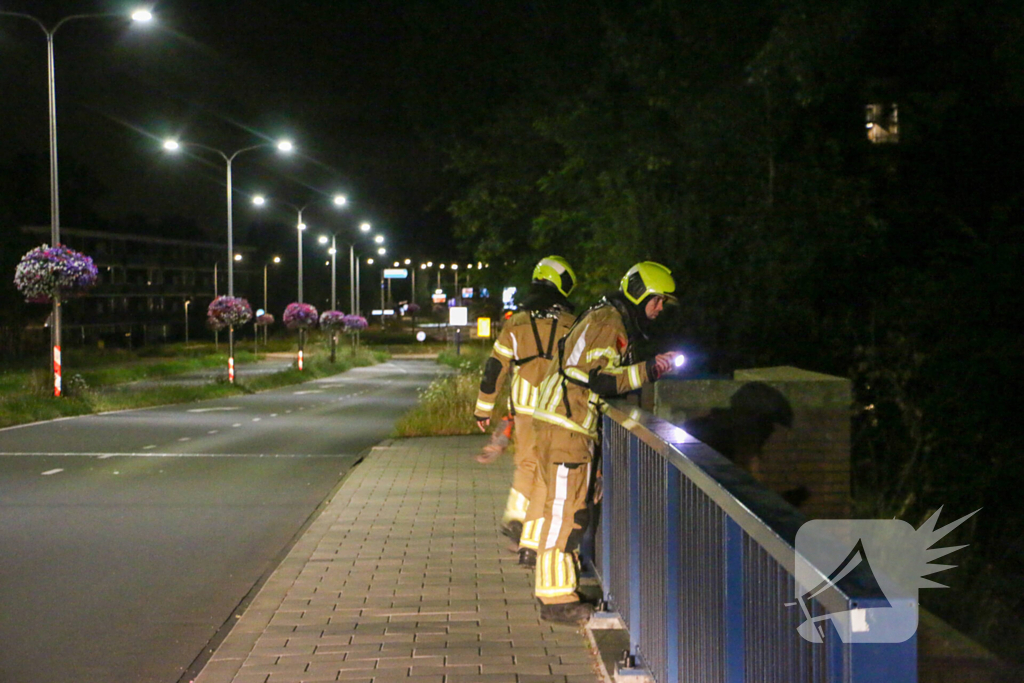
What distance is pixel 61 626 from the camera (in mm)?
6664

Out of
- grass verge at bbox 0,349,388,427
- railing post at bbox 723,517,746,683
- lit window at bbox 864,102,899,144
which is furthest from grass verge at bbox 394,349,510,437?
railing post at bbox 723,517,746,683

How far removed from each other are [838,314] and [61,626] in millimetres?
12599

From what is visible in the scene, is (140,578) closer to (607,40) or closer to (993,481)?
(993,481)

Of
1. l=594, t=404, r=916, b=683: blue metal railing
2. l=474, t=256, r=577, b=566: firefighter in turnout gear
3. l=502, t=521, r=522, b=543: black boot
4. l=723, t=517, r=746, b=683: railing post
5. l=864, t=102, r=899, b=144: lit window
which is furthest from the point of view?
l=864, t=102, r=899, b=144: lit window

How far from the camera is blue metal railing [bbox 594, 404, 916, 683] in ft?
7.39

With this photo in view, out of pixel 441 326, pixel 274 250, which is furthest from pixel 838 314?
pixel 274 250

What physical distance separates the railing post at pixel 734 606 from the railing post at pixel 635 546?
6.21 ft

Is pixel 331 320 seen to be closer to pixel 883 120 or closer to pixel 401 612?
pixel 883 120

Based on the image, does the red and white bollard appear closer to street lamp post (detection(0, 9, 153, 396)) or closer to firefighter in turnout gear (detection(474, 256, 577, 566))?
street lamp post (detection(0, 9, 153, 396))

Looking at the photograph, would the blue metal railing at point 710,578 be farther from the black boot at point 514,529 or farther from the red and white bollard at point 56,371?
the red and white bollard at point 56,371

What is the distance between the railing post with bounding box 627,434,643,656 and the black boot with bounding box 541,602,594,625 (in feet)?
3.17

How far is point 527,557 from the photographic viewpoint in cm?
752

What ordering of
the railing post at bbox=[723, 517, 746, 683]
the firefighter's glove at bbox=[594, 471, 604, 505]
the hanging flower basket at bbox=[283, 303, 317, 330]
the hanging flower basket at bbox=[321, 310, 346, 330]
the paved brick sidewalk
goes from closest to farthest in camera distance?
the railing post at bbox=[723, 517, 746, 683], the paved brick sidewalk, the firefighter's glove at bbox=[594, 471, 604, 505], the hanging flower basket at bbox=[283, 303, 317, 330], the hanging flower basket at bbox=[321, 310, 346, 330]

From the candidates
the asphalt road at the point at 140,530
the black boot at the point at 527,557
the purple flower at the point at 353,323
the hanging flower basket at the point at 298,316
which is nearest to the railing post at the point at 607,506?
the black boot at the point at 527,557
